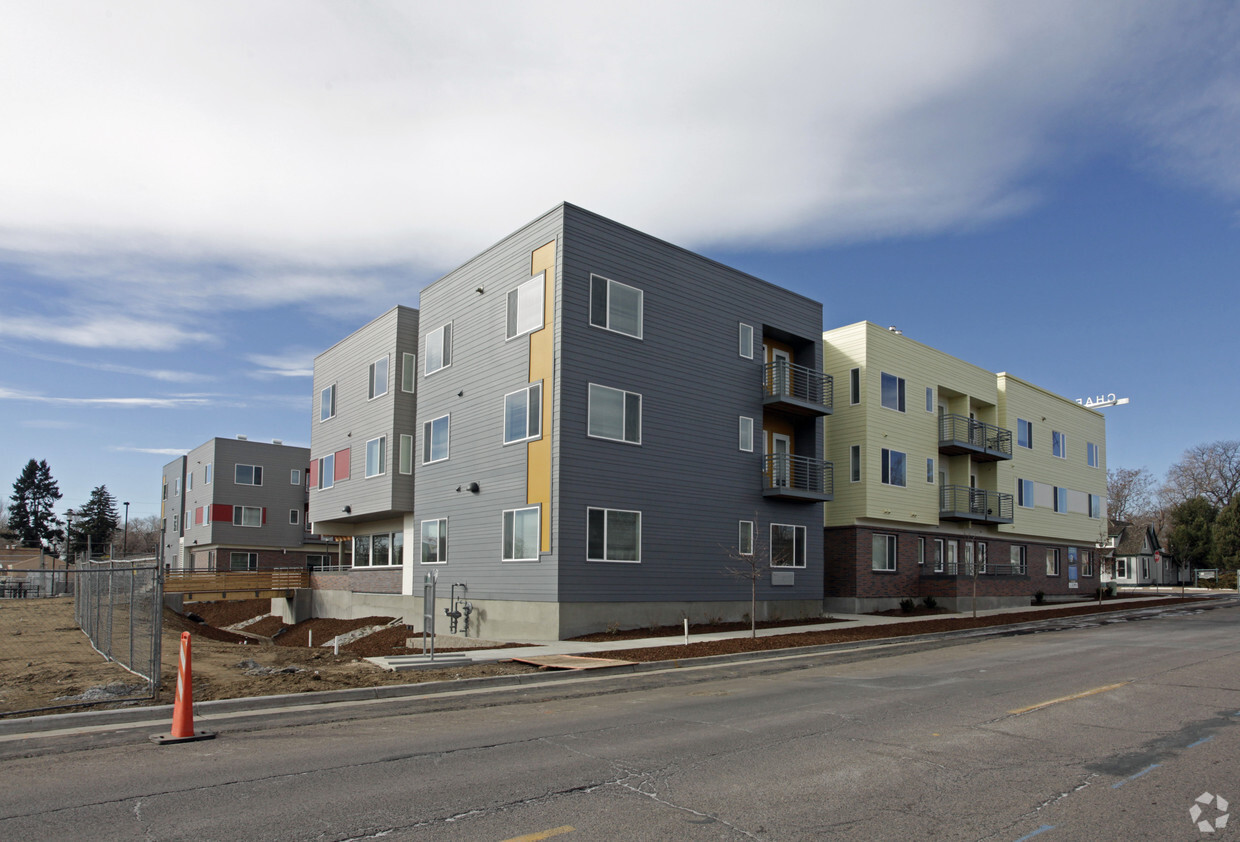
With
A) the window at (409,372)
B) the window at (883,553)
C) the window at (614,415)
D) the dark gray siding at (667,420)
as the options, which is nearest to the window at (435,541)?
the window at (409,372)

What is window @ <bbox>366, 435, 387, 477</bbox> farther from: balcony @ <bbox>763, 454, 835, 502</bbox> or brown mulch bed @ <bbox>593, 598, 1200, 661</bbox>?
brown mulch bed @ <bbox>593, 598, 1200, 661</bbox>

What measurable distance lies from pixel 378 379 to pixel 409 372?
1.83 metres

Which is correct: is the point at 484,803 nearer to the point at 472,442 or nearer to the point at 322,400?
the point at 472,442

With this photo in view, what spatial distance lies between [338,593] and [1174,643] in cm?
3031

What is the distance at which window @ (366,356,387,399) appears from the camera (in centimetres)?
3129

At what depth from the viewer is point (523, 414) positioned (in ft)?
77.9

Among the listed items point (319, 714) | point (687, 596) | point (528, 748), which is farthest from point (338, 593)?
point (528, 748)

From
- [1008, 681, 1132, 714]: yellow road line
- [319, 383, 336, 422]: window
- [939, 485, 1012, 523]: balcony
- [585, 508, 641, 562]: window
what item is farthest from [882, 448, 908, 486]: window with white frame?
[319, 383, 336, 422]: window

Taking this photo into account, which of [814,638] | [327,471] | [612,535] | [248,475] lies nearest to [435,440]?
[612,535]

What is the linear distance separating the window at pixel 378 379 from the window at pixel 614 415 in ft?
37.0

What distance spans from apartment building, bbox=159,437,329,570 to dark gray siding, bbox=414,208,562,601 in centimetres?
3049

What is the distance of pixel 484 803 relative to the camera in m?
6.71

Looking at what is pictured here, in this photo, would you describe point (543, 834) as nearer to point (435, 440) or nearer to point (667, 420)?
point (667, 420)

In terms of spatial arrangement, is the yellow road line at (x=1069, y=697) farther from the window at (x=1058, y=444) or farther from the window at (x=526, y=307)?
the window at (x=1058, y=444)
